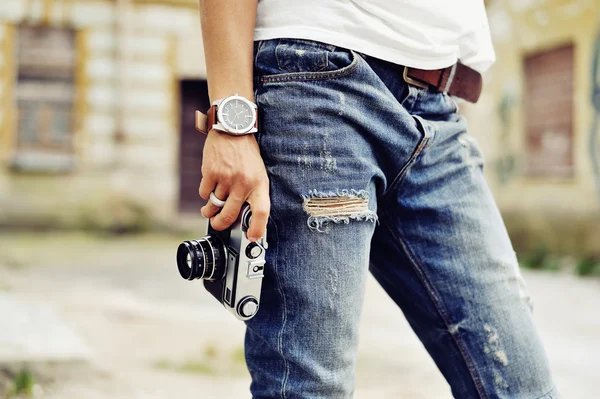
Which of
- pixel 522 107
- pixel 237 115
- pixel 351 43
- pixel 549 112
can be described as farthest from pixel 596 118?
pixel 237 115

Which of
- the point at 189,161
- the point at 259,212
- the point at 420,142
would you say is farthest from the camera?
the point at 189,161

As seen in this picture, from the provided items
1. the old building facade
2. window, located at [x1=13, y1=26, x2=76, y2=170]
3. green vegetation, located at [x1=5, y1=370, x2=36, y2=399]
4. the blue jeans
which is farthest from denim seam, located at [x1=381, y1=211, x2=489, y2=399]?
window, located at [x1=13, y1=26, x2=76, y2=170]

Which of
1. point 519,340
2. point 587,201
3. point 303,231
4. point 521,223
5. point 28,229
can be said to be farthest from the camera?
point 28,229

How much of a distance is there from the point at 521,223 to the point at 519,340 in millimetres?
7317

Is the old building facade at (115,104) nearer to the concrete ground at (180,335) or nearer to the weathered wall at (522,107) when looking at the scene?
the weathered wall at (522,107)

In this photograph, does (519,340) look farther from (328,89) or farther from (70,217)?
(70,217)

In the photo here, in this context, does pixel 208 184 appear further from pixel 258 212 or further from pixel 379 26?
pixel 379 26

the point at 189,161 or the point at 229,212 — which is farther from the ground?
the point at 229,212

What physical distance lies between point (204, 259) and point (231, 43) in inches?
13.7

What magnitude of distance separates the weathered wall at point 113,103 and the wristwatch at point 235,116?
28.9 feet

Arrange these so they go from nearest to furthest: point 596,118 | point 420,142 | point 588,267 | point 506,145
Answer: point 420,142, point 588,267, point 596,118, point 506,145

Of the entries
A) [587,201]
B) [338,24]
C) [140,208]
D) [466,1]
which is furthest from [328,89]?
[140,208]

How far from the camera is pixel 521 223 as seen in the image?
26.8 feet

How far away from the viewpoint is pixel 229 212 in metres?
1.07
